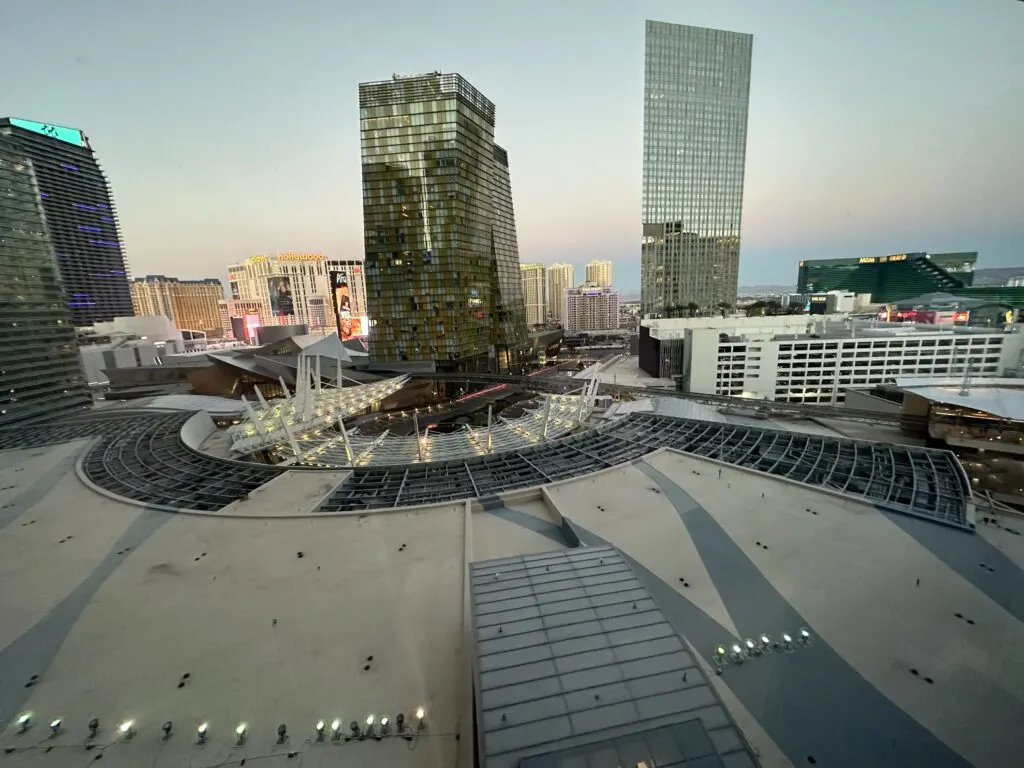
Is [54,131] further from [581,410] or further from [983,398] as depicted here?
[983,398]

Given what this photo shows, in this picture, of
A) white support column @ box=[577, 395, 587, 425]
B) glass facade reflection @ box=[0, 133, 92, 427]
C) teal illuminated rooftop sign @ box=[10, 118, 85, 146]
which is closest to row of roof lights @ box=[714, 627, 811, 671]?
white support column @ box=[577, 395, 587, 425]

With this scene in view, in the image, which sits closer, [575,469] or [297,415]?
[575,469]

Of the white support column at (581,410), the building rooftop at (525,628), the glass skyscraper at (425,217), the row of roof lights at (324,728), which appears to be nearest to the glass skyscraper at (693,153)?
the glass skyscraper at (425,217)

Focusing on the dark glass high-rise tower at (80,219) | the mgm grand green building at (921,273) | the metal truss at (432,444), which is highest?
the dark glass high-rise tower at (80,219)

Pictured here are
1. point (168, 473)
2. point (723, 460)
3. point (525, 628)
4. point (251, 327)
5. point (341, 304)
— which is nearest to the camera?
point (525, 628)

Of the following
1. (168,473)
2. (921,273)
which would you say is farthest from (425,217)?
(921,273)

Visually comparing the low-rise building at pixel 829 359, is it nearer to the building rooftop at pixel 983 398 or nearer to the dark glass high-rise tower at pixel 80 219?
the building rooftop at pixel 983 398

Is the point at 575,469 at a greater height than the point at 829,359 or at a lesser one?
greater
